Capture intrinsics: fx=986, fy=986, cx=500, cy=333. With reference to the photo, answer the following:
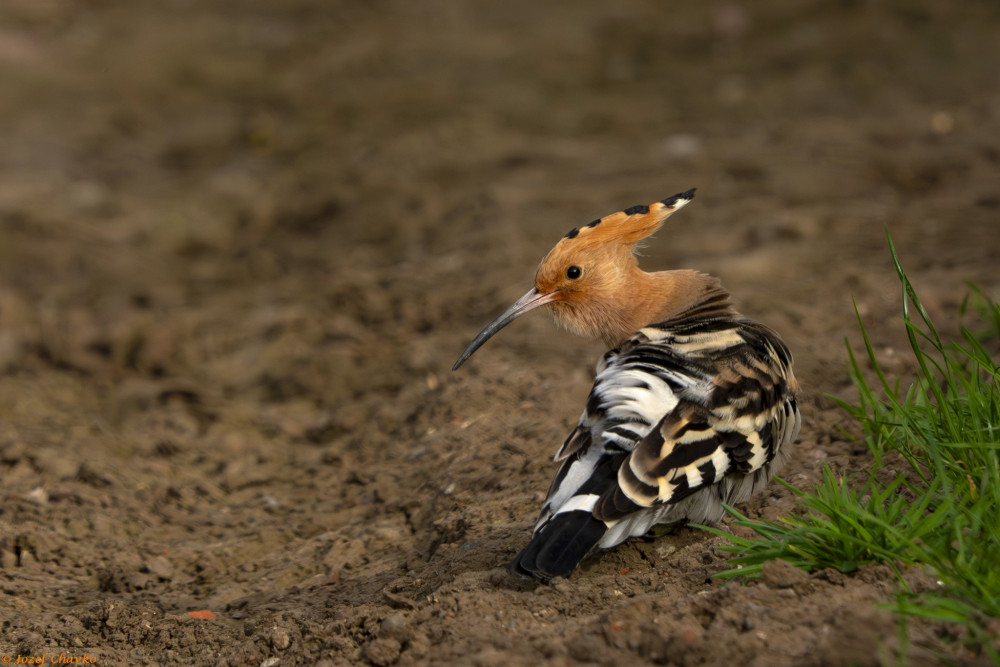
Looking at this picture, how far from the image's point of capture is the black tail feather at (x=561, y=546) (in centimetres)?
256

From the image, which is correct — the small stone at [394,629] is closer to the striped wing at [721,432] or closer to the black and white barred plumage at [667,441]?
the black and white barred plumage at [667,441]

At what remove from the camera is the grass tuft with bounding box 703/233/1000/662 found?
2.18 m

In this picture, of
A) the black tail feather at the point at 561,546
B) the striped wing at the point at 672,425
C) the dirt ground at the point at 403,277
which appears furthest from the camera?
the dirt ground at the point at 403,277

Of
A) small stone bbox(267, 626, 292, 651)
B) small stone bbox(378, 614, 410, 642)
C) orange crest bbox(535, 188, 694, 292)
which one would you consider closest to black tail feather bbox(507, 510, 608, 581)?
small stone bbox(378, 614, 410, 642)

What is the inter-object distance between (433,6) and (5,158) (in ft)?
12.9

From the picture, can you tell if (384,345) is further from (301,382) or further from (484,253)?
(484,253)

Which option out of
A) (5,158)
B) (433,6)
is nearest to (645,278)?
(5,158)

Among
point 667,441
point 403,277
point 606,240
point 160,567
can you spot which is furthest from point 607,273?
point 403,277

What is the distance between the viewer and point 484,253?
5.67 meters

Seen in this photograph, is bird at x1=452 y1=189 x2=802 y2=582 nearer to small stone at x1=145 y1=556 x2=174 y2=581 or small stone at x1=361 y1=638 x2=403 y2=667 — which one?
small stone at x1=361 y1=638 x2=403 y2=667

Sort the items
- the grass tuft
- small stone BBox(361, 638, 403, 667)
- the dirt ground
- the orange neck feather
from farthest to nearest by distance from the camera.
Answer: the orange neck feather < the dirt ground < small stone BBox(361, 638, 403, 667) < the grass tuft

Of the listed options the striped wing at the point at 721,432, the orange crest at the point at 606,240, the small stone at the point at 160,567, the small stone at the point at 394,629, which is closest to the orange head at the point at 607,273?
the orange crest at the point at 606,240

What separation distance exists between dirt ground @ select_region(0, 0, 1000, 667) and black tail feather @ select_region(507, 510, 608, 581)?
0.10 metres

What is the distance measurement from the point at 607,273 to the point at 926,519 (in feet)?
4.40
